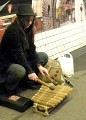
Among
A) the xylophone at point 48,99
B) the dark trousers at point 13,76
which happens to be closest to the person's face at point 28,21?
the dark trousers at point 13,76

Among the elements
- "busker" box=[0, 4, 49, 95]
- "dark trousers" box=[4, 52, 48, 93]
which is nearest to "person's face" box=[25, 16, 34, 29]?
"busker" box=[0, 4, 49, 95]

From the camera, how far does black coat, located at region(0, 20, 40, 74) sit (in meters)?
3.69

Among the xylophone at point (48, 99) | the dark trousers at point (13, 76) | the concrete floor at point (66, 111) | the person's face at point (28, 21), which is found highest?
the person's face at point (28, 21)

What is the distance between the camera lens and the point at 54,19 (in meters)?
5.88

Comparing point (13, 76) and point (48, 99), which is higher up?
point (13, 76)

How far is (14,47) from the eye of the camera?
3697 mm

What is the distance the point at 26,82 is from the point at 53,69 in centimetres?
45

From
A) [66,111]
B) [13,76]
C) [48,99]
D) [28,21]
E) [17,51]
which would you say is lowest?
[66,111]

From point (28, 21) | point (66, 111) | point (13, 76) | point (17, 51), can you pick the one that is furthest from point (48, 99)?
point (28, 21)

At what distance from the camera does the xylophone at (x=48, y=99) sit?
3422 millimetres

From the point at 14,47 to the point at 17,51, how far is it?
66 mm

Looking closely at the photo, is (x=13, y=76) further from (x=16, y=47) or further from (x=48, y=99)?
(x=48, y=99)

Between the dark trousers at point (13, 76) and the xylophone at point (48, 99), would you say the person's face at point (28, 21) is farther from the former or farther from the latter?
the xylophone at point (48, 99)

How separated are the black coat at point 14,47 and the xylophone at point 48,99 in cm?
34
